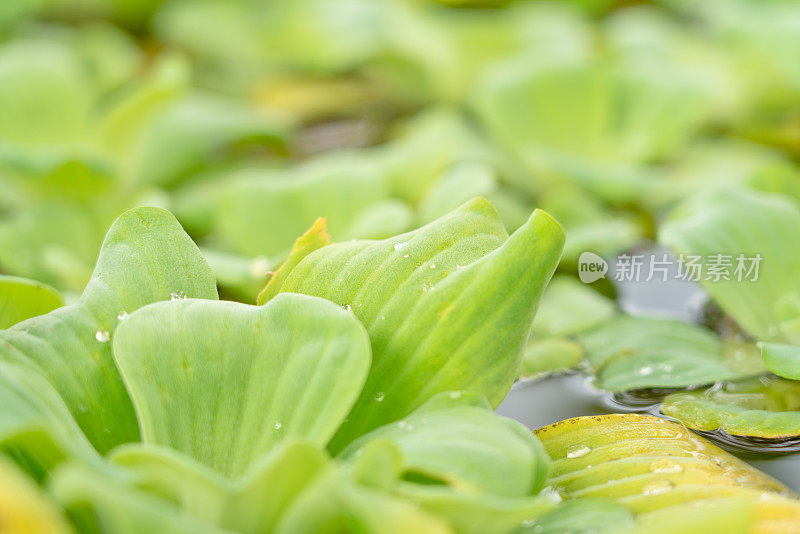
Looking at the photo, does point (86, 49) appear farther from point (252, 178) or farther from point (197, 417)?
point (197, 417)

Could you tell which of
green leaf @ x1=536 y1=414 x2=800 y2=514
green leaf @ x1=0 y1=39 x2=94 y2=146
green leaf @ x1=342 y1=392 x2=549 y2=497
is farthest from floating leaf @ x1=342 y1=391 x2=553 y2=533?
green leaf @ x1=0 y1=39 x2=94 y2=146

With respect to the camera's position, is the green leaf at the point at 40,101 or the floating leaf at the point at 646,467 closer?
the floating leaf at the point at 646,467

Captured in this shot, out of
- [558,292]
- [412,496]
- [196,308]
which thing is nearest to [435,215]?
[558,292]

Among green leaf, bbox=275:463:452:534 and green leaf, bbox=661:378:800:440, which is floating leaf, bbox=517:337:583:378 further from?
green leaf, bbox=275:463:452:534

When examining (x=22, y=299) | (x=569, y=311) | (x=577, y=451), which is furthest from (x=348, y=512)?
(x=569, y=311)

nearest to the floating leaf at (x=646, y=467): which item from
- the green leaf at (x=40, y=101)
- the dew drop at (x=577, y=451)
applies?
the dew drop at (x=577, y=451)

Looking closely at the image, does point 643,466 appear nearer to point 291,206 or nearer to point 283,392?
point 283,392

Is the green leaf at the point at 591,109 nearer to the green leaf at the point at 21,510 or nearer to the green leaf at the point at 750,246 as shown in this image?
the green leaf at the point at 750,246
